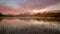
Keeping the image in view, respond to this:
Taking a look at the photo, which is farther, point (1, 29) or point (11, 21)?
point (11, 21)

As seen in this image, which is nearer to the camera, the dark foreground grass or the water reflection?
the dark foreground grass

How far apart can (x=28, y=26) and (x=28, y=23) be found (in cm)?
6

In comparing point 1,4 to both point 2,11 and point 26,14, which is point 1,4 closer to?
point 2,11

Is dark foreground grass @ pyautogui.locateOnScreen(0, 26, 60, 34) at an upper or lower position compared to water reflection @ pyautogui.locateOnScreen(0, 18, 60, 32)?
lower

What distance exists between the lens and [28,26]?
1.57 meters

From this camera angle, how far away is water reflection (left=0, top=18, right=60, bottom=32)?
1.56 m

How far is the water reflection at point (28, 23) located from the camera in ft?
5.12

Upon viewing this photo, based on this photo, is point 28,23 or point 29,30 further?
point 28,23

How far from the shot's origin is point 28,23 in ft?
5.31

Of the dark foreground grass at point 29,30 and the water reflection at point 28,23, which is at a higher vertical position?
the water reflection at point 28,23

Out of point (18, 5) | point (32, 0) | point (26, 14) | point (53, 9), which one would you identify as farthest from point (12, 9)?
point (53, 9)

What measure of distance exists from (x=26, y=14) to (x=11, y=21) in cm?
25

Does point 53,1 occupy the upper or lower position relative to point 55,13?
upper

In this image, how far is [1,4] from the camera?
1.63 meters
